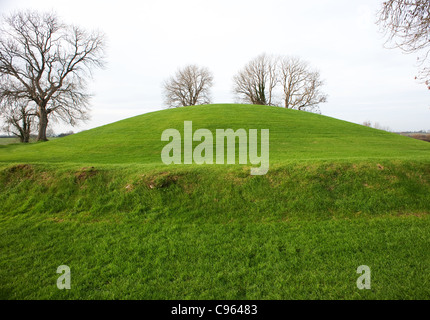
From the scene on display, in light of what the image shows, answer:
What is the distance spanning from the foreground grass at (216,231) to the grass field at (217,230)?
0.03 meters

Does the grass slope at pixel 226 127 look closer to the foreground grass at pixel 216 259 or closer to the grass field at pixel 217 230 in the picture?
the grass field at pixel 217 230

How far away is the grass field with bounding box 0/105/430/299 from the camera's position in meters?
4.16

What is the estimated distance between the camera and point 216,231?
20.0 feet

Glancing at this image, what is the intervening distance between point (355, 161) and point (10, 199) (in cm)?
1387

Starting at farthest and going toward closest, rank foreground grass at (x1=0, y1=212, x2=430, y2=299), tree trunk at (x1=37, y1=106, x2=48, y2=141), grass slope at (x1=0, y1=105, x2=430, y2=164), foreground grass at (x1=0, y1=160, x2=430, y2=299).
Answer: tree trunk at (x1=37, y1=106, x2=48, y2=141) < grass slope at (x1=0, y1=105, x2=430, y2=164) < foreground grass at (x1=0, y1=160, x2=430, y2=299) < foreground grass at (x1=0, y1=212, x2=430, y2=299)

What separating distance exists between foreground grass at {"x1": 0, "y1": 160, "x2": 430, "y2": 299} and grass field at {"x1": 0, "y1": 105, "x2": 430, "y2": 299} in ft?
0.11

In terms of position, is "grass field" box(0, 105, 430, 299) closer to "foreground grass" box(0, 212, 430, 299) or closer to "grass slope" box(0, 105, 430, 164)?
"foreground grass" box(0, 212, 430, 299)

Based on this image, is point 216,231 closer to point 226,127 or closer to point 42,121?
point 226,127

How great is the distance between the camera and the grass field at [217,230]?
4156 mm

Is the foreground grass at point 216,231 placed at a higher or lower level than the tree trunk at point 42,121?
lower

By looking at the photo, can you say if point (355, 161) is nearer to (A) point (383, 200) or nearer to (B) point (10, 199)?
Answer: (A) point (383, 200)

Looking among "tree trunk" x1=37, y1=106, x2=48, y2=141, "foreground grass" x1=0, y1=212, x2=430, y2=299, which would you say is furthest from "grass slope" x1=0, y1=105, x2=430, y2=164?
"tree trunk" x1=37, y1=106, x2=48, y2=141

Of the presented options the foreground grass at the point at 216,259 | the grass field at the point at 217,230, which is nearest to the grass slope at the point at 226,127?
the grass field at the point at 217,230
